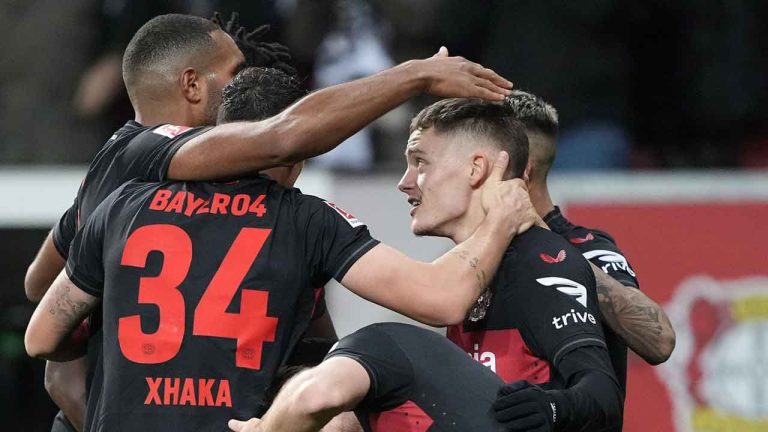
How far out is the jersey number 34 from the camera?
333cm

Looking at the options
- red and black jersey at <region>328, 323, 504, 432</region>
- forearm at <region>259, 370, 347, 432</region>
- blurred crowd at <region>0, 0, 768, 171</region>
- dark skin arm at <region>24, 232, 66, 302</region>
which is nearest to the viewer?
forearm at <region>259, 370, 347, 432</region>

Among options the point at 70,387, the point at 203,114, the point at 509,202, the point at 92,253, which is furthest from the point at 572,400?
the point at 70,387

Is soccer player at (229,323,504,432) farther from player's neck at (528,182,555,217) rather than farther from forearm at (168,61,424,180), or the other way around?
player's neck at (528,182,555,217)

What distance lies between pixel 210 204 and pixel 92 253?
35 centimetres

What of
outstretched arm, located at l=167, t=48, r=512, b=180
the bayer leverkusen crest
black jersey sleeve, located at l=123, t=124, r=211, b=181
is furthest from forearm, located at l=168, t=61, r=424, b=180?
the bayer leverkusen crest

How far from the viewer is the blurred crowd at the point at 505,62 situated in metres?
7.17

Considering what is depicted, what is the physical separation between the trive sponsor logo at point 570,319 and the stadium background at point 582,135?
3360 mm

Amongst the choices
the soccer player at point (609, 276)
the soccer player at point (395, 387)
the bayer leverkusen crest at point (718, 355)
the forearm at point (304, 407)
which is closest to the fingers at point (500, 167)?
the soccer player at point (609, 276)

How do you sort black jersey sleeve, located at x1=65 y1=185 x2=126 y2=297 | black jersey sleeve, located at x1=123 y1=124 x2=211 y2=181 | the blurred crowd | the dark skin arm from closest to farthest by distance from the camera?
black jersey sleeve, located at x1=65 y1=185 x2=126 y2=297
black jersey sleeve, located at x1=123 y1=124 x2=211 y2=181
the dark skin arm
the blurred crowd

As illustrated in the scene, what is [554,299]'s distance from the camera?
3.39m

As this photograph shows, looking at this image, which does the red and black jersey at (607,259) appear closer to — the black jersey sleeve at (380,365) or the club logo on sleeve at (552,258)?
the club logo on sleeve at (552,258)

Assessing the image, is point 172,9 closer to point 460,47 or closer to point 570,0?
point 460,47

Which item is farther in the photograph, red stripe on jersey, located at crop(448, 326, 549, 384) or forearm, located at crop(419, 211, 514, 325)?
red stripe on jersey, located at crop(448, 326, 549, 384)

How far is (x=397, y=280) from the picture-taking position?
328 centimetres
